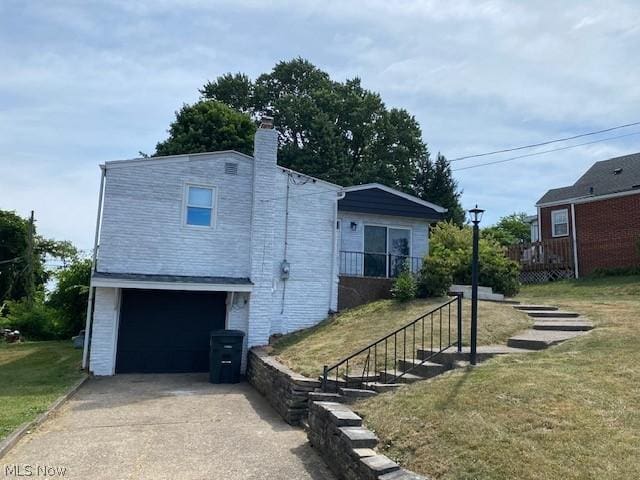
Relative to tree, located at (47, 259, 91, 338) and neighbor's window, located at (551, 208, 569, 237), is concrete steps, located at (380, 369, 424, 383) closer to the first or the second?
tree, located at (47, 259, 91, 338)

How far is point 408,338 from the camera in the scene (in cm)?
938

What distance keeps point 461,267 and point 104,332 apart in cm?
979

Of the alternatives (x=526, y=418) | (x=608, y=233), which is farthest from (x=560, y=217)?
(x=526, y=418)

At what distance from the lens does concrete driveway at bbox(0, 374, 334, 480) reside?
5.55 m

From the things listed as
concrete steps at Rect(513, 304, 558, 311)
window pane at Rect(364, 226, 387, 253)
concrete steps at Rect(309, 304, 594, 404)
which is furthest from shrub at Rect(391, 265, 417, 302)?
concrete steps at Rect(309, 304, 594, 404)

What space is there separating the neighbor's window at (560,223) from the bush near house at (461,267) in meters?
8.81

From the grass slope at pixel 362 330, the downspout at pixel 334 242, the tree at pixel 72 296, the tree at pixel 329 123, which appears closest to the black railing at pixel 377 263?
the downspout at pixel 334 242

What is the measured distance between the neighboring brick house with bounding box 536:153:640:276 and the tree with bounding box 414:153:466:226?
257 inches

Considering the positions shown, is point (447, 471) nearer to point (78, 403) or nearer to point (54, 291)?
point (78, 403)

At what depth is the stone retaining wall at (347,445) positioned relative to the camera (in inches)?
176

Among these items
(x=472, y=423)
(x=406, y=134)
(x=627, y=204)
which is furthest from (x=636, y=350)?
(x=406, y=134)

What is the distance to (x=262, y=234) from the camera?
13297mm

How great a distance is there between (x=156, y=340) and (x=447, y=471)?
9.98m

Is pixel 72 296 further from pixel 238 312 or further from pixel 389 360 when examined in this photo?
pixel 389 360
